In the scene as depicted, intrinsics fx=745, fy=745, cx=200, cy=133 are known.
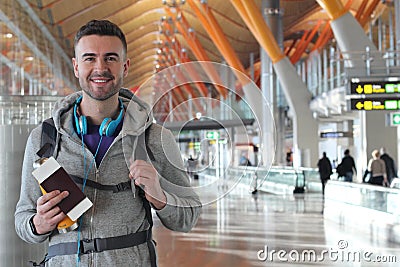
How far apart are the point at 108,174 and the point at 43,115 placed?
352 centimetres

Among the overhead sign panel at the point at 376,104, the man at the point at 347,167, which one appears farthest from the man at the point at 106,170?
the man at the point at 347,167

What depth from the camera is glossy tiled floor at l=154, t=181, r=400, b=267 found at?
35.2ft

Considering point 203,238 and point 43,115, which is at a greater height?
point 43,115

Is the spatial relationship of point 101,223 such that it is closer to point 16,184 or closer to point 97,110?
point 97,110

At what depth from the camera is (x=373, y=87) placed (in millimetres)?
21219

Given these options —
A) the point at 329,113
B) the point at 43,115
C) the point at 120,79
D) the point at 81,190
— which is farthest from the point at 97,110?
the point at 329,113

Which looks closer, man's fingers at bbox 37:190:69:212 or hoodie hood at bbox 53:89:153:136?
man's fingers at bbox 37:190:69:212

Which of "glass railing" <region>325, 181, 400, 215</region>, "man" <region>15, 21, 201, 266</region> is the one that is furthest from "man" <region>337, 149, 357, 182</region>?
"man" <region>15, 21, 201, 266</region>

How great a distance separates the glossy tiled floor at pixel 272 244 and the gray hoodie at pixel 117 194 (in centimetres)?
724

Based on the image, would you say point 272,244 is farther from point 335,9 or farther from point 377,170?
point 335,9

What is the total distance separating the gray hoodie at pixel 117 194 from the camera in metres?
2.77

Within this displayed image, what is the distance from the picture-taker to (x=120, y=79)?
9.30 feet

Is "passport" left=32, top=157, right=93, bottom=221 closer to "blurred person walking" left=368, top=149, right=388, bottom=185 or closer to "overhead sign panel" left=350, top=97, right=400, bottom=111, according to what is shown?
"overhead sign panel" left=350, top=97, right=400, bottom=111

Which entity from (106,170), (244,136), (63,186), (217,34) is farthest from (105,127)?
(217,34)
